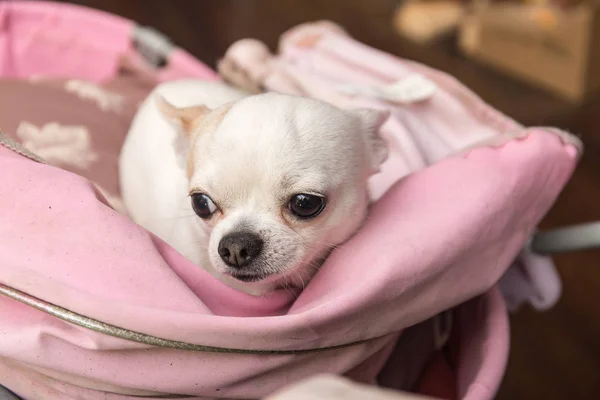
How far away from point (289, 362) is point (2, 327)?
269 mm

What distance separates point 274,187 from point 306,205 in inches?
1.8

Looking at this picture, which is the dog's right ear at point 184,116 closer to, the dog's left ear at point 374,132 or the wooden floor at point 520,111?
the dog's left ear at point 374,132

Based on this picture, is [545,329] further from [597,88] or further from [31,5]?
[31,5]

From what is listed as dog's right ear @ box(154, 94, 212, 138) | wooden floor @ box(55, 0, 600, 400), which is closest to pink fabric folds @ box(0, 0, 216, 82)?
dog's right ear @ box(154, 94, 212, 138)

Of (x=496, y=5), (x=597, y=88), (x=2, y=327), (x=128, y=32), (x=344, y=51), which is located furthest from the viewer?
(x=496, y=5)

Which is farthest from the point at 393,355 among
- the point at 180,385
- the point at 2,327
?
the point at 2,327

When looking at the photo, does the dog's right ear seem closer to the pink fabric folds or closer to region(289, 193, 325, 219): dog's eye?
region(289, 193, 325, 219): dog's eye

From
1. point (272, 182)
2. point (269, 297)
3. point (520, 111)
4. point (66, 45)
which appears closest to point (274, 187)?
→ point (272, 182)

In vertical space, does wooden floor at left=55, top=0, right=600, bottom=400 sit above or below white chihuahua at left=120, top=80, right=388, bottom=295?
below

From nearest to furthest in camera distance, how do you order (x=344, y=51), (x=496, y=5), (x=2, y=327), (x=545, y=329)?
(x=2, y=327) → (x=344, y=51) → (x=545, y=329) → (x=496, y=5)

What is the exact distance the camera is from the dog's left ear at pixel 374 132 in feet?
2.81

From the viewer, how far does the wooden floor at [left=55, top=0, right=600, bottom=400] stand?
4.92 feet

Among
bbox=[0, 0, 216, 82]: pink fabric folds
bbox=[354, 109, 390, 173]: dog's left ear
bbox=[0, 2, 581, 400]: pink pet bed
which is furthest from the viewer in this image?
bbox=[0, 0, 216, 82]: pink fabric folds

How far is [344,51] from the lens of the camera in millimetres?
1236
